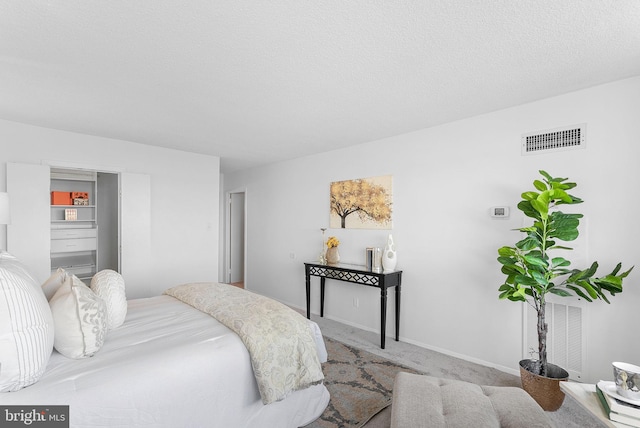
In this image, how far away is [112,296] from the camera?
6.70ft

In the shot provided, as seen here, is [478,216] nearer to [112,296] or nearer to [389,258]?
[389,258]

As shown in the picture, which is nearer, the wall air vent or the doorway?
the wall air vent

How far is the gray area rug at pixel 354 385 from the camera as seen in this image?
221 centimetres

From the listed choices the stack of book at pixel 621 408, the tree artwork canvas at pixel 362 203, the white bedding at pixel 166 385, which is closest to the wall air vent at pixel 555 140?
the tree artwork canvas at pixel 362 203

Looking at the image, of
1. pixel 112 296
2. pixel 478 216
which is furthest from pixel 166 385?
pixel 478 216

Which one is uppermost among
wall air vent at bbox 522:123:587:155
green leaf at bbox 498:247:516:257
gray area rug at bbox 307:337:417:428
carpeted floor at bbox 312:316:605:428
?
wall air vent at bbox 522:123:587:155

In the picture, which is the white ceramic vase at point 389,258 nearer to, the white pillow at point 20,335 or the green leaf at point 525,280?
the green leaf at point 525,280

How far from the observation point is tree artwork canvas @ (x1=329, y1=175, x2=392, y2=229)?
12.9ft

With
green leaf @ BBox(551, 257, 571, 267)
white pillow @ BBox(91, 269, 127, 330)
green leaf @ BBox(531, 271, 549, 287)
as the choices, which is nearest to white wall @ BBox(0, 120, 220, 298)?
white pillow @ BBox(91, 269, 127, 330)

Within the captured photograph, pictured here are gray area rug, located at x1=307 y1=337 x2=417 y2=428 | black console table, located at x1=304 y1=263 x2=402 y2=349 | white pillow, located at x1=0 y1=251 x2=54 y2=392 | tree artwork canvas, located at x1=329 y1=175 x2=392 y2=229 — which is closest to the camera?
white pillow, located at x1=0 y1=251 x2=54 y2=392

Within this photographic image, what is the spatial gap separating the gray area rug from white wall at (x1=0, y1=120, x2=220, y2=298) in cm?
263

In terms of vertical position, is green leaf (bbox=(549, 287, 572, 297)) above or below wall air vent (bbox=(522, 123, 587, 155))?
below

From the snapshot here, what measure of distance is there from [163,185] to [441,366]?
13.9 feet

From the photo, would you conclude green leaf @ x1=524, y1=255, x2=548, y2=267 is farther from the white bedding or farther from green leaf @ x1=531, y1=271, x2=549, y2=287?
the white bedding
